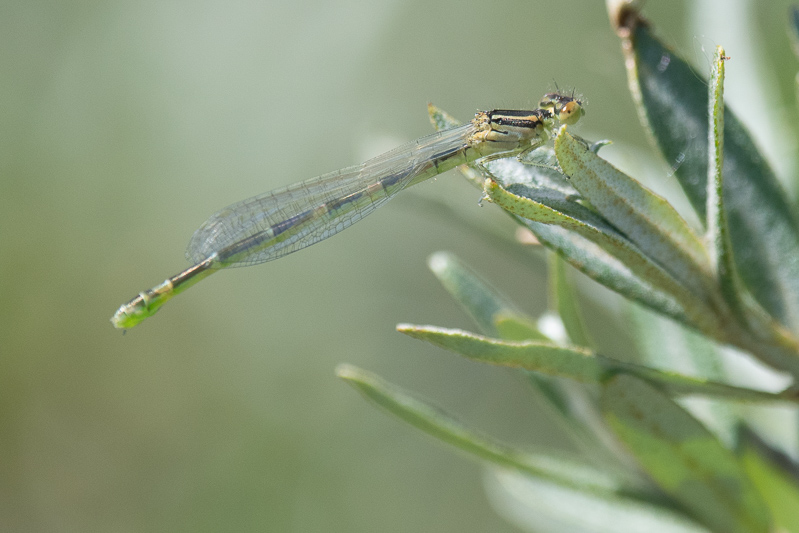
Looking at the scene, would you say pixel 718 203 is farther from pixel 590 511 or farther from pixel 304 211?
pixel 304 211

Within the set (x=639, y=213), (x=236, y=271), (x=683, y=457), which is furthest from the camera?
(x=236, y=271)

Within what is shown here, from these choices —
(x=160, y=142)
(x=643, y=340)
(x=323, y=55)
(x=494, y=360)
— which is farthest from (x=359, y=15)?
(x=494, y=360)

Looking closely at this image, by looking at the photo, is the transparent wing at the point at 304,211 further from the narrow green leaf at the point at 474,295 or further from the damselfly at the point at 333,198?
the narrow green leaf at the point at 474,295

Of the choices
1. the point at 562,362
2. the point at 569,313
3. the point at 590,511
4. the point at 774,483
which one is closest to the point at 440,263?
the point at 569,313

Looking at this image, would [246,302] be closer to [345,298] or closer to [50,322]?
[345,298]

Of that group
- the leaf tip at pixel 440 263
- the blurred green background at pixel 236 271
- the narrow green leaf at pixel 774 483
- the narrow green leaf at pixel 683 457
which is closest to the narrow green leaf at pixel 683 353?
the narrow green leaf at pixel 774 483

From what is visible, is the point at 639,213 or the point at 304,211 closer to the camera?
the point at 639,213
